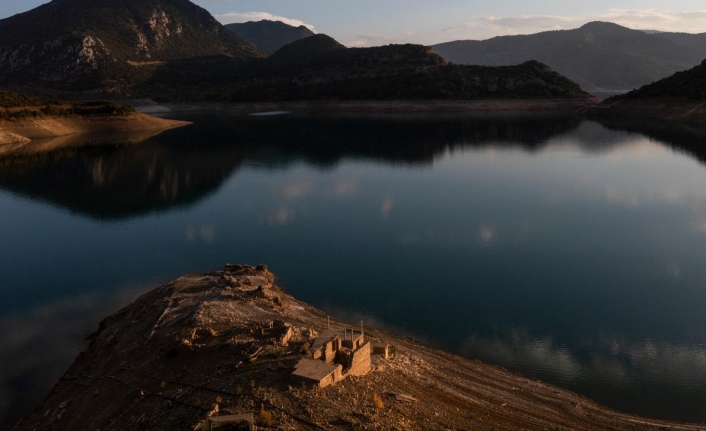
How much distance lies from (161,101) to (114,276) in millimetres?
128438

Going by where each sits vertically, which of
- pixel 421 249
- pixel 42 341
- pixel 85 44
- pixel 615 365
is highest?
pixel 85 44

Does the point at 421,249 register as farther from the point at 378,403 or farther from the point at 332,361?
the point at 378,403

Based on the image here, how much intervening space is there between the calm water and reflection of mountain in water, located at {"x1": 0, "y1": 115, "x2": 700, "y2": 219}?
58 centimetres

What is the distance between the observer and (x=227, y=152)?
249 ft

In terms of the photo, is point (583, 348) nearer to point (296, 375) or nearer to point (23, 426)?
point (296, 375)

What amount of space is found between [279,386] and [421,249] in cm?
1933

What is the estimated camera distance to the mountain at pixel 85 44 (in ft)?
477

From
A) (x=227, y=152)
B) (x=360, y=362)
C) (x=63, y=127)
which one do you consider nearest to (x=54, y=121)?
(x=63, y=127)

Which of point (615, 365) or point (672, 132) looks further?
point (672, 132)

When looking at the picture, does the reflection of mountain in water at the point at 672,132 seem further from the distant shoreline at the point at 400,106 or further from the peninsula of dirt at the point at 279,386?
the peninsula of dirt at the point at 279,386

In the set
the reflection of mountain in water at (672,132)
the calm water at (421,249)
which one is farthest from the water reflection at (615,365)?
the reflection of mountain in water at (672,132)

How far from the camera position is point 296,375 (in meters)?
12.6

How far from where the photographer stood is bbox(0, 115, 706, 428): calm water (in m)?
19.1

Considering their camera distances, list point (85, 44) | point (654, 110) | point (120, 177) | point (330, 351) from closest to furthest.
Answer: point (330, 351)
point (120, 177)
point (654, 110)
point (85, 44)
